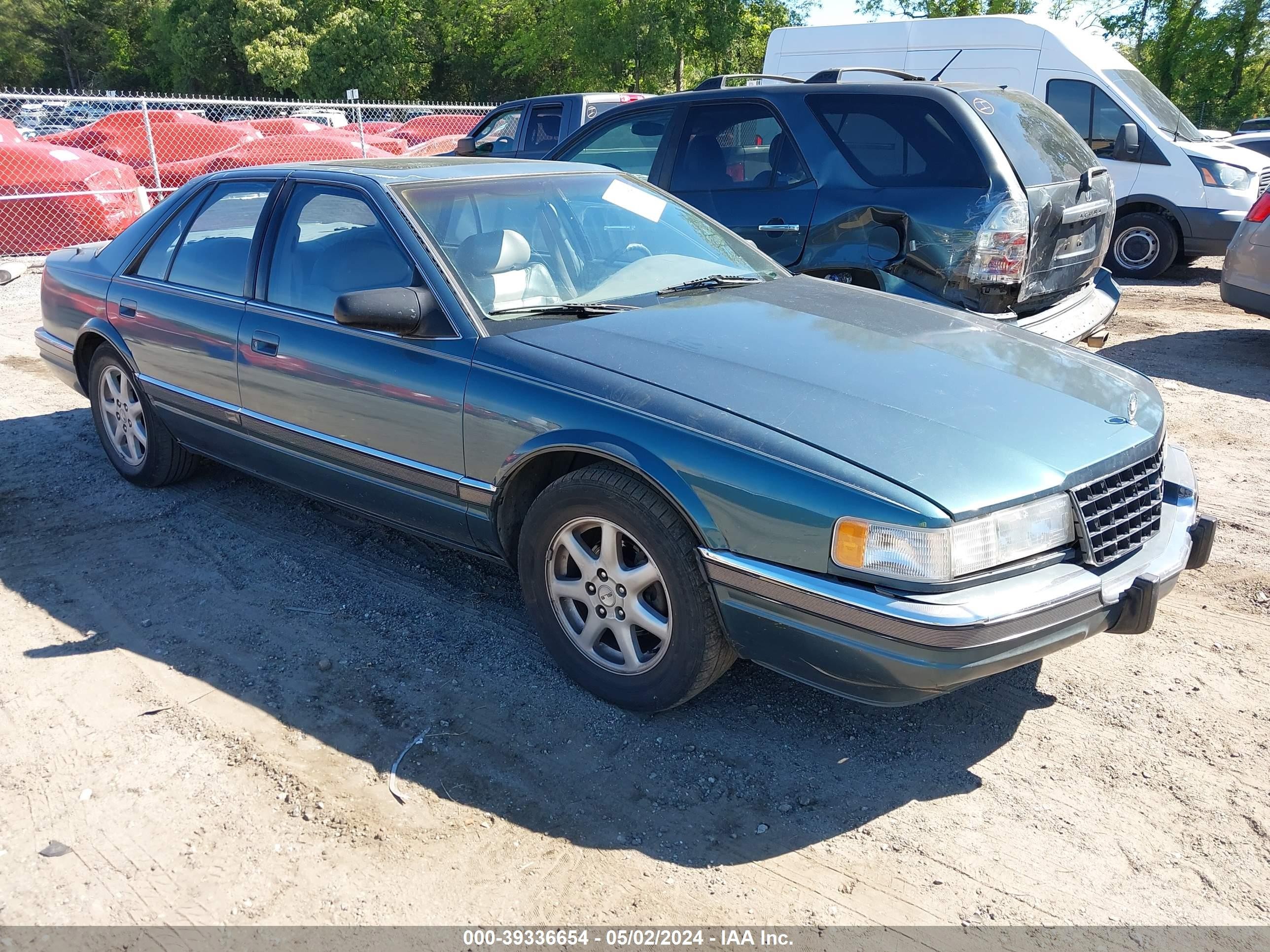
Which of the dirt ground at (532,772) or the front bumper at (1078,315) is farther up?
the front bumper at (1078,315)

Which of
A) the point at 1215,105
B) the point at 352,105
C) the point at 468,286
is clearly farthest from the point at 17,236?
the point at 1215,105

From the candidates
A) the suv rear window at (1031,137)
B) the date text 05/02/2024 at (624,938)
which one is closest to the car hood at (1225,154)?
the suv rear window at (1031,137)

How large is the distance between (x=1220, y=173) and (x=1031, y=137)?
5.52 m

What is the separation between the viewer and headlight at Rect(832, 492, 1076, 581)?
2.58 metres

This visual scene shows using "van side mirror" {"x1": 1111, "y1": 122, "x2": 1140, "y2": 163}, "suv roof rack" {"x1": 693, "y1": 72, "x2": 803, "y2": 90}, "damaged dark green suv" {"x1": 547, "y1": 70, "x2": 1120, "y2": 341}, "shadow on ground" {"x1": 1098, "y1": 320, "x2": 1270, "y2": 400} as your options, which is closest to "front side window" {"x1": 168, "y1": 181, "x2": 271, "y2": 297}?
"damaged dark green suv" {"x1": 547, "y1": 70, "x2": 1120, "y2": 341}

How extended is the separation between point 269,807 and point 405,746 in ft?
1.40

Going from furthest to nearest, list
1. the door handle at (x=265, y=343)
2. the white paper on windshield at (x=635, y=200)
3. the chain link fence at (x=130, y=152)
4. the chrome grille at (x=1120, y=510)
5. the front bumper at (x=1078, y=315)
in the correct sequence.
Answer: the chain link fence at (x=130, y=152), the front bumper at (x=1078, y=315), the white paper on windshield at (x=635, y=200), the door handle at (x=265, y=343), the chrome grille at (x=1120, y=510)

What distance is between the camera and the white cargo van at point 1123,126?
33.1ft

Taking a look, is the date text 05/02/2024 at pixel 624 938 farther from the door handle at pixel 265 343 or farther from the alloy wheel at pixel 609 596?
the door handle at pixel 265 343

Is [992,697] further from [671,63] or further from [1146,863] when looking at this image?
[671,63]

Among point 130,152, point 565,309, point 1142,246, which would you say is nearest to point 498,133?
point 1142,246

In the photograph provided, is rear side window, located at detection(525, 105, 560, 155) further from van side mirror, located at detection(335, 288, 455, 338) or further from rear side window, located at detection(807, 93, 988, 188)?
van side mirror, located at detection(335, 288, 455, 338)

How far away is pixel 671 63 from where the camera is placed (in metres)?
25.5

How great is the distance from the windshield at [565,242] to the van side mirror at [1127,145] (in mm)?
6886
